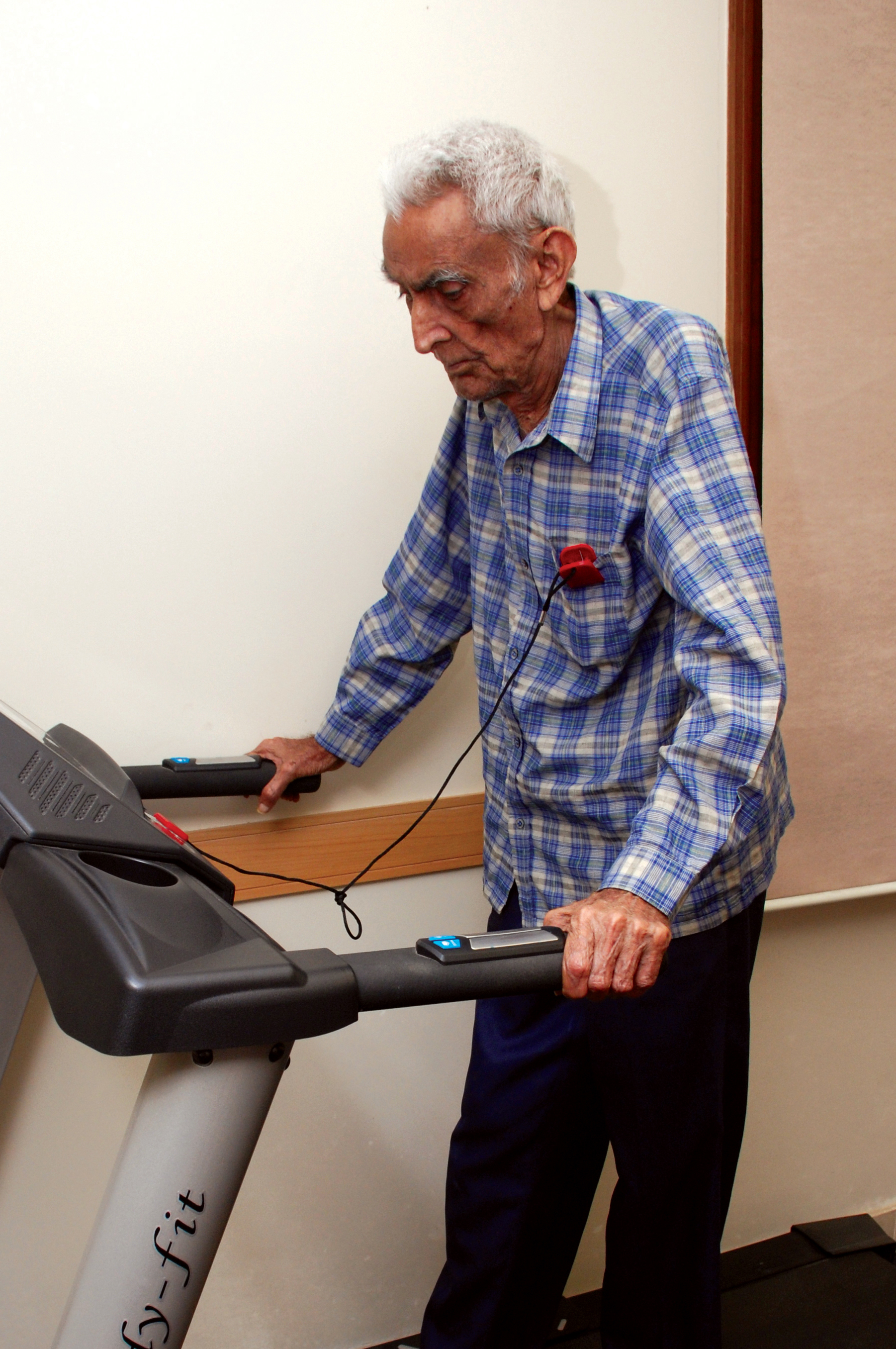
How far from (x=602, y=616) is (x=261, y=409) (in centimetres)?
56

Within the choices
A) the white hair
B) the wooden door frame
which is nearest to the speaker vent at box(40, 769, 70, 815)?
the white hair

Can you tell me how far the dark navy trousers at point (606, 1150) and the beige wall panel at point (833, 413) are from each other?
1.46 feet

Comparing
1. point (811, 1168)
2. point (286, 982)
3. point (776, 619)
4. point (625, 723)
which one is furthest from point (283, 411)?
point (811, 1168)

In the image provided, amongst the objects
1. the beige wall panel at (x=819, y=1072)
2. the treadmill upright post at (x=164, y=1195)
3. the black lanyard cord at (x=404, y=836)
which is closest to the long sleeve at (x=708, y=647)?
the black lanyard cord at (x=404, y=836)

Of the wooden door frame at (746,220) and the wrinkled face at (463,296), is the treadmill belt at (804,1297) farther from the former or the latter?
the wrinkled face at (463,296)

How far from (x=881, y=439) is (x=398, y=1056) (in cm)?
130

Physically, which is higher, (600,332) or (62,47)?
(62,47)

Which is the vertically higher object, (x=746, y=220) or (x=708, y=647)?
(x=746, y=220)

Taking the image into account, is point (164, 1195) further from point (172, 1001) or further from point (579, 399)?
point (579, 399)

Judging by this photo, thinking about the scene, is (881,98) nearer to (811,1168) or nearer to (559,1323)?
(811,1168)

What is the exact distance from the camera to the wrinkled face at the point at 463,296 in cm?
113

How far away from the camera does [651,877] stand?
3.30ft

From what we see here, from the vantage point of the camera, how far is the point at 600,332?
4.11ft

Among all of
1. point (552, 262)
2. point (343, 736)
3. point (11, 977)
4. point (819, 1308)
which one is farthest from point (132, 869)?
point (819, 1308)
